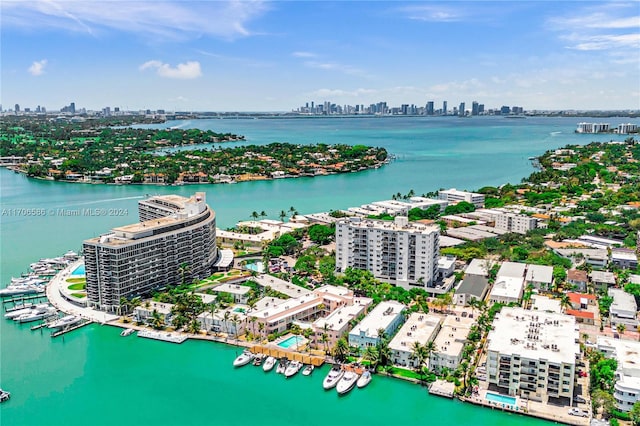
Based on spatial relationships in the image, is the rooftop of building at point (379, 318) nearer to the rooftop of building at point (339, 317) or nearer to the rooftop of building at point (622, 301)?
the rooftop of building at point (339, 317)

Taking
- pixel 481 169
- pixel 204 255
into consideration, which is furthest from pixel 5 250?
pixel 481 169

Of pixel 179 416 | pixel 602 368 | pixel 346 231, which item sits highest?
pixel 346 231

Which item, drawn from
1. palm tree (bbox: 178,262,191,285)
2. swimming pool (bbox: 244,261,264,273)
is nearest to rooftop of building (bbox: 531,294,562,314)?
swimming pool (bbox: 244,261,264,273)

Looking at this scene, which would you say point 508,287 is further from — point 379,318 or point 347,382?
point 347,382

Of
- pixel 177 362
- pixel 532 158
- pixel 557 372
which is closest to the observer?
pixel 557 372

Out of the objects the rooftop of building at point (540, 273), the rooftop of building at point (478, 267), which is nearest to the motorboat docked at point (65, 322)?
the rooftop of building at point (478, 267)

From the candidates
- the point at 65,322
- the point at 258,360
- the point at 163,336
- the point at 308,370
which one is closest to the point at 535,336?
the point at 308,370

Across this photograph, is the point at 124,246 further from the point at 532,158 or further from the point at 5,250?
the point at 532,158
